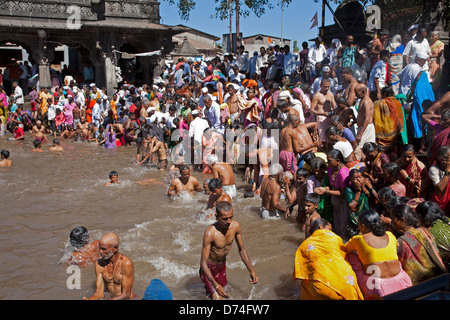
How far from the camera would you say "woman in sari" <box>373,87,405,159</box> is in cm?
703

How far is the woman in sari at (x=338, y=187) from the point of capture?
5738 millimetres

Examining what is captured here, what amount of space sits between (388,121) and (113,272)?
4.87 metres

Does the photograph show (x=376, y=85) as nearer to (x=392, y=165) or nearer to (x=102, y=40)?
(x=392, y=165)

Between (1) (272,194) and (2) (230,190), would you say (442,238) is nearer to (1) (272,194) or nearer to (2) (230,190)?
(1) (272,194)

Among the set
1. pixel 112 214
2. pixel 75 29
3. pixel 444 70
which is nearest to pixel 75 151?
pixel 112 214

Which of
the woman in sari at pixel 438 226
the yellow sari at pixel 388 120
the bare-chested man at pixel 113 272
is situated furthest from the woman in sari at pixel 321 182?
the bare-chested man at pixel 113 272

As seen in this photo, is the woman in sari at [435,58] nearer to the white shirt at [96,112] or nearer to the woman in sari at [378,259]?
the woman in sari at [378,259]

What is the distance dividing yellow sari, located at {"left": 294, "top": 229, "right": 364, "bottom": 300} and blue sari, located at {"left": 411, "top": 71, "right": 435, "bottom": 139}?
4063mm

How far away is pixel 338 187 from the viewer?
5.82m

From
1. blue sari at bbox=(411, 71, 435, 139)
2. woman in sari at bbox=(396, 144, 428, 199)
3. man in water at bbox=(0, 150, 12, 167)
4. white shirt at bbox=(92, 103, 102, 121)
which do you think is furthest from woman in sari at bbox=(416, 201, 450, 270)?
white shirt at bbox=(92, 103, 102, 121)

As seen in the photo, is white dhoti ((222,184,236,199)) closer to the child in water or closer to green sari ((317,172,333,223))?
green sari ((317,172,333,223))

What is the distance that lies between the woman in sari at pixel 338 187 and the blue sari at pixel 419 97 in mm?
2096

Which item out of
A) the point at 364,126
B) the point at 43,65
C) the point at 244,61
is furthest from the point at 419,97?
the point at 43,65

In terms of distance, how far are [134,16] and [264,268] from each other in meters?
18.9
